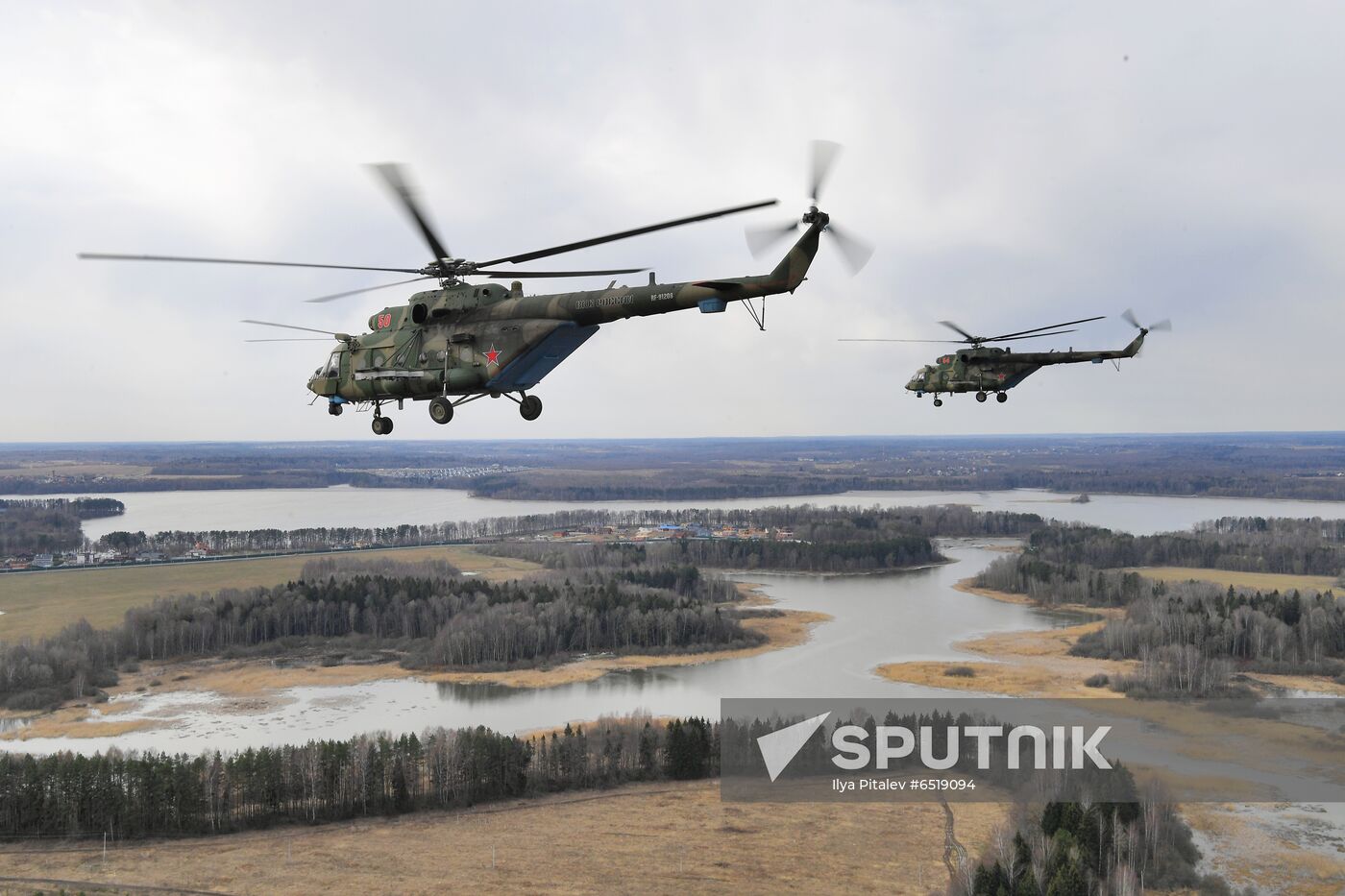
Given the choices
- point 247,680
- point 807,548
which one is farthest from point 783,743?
point 807,548

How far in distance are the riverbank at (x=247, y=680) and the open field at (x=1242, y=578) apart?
43.3 metres

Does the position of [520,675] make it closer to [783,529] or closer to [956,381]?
[956,381]

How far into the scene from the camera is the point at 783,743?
4762 cm

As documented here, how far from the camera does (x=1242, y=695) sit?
56500 millimetres

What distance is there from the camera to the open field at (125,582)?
246ft

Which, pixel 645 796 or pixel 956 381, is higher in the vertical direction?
pixel 956 381

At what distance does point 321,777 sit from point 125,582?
191ft

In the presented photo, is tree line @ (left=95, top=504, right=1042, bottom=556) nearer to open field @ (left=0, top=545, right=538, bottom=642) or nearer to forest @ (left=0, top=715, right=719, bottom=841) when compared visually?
open field @ (left=0, top=545, right=538, bottom=642)

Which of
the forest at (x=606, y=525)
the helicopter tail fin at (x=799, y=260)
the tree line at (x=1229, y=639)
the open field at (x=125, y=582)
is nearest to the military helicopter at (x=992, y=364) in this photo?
the helicopter tail fin at (x=799, y=260)

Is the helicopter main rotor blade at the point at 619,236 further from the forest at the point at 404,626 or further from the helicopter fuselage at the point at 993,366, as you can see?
the forest at the point at 404,626

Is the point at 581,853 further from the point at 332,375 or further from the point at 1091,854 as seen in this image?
the point at 332,375

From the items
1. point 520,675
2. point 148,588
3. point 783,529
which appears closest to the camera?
point 520,675

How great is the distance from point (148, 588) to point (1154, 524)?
120852 millimetres

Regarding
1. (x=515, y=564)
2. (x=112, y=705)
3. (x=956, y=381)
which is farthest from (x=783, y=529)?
(x=956, y=381)
